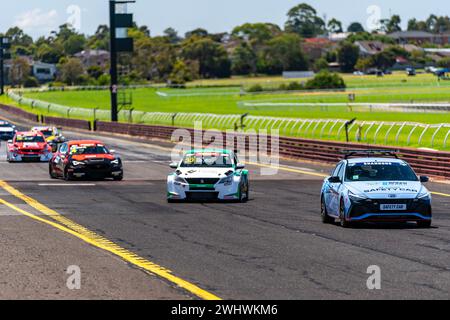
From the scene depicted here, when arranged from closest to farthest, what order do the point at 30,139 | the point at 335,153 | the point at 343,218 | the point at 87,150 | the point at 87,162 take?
the point at 343,218, the point at 87,162, the point at 87,150, the point at 335,153, the point at 30,139

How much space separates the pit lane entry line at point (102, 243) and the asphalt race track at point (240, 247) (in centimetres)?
16

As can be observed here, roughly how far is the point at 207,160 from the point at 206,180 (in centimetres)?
117

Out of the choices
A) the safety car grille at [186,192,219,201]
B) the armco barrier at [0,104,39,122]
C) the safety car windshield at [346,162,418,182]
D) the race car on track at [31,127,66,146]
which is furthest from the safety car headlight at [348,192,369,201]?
the armco barrier at [0,104,39,122]

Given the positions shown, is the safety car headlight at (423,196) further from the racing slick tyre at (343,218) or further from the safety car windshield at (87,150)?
the safety car windshield at (87,150)

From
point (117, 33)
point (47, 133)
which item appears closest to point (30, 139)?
point (47, 133)

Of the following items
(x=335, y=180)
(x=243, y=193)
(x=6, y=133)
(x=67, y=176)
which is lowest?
(x=6, y=133)

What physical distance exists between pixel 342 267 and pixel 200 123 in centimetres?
5665

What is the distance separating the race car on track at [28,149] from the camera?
49250mm

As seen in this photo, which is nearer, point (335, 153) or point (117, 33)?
point (335, 153)

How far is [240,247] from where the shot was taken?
17.7 meters

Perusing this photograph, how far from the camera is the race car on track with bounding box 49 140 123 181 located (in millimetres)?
36438

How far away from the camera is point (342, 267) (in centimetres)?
1512

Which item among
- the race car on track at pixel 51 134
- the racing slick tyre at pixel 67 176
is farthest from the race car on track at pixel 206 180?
the race car on track at pixel 51 134

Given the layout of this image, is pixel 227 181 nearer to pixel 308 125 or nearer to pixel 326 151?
pixel 326 151
